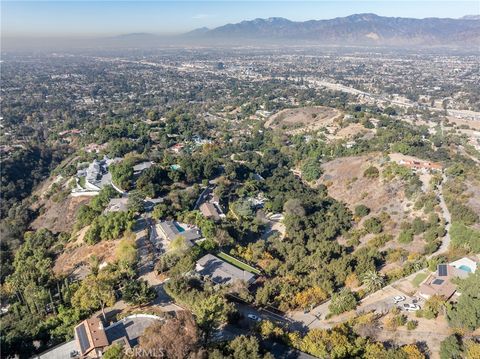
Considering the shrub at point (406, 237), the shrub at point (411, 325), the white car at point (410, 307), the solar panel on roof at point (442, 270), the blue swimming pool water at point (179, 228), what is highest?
the solar panel on roof at point (442, 270)

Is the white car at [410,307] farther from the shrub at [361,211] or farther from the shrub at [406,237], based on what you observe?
the shrub at [361,211]

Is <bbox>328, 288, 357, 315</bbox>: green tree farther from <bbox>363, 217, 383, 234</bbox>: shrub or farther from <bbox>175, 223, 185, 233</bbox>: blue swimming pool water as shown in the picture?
<bbox>175, 223, 185, 233</bbox>: blue swimming pool water

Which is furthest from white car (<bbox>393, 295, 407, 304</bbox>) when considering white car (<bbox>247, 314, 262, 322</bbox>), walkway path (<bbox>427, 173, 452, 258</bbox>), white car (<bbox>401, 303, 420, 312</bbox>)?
Result: white car (<bbox>247, 314, 262, 322</bbox>)

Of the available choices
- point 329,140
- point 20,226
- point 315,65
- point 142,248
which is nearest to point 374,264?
point 142,248

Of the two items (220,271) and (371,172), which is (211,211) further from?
(371,172)

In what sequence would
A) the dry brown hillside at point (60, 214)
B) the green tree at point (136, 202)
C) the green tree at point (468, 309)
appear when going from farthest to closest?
the dry brown hillside at point (60, 214) → the green tree at point (136, 202) → the green tree at point (468, 309)

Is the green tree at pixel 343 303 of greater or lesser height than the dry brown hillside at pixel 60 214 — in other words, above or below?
above

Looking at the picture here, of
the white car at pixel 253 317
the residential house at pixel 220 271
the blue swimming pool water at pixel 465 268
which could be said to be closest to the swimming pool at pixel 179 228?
the residential house at pixel 220 271

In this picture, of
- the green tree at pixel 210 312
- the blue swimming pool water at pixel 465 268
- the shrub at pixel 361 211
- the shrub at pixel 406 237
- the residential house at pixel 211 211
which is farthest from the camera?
the shrub at pixel 361 211

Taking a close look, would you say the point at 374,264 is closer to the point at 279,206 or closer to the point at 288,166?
the point at 279,206
